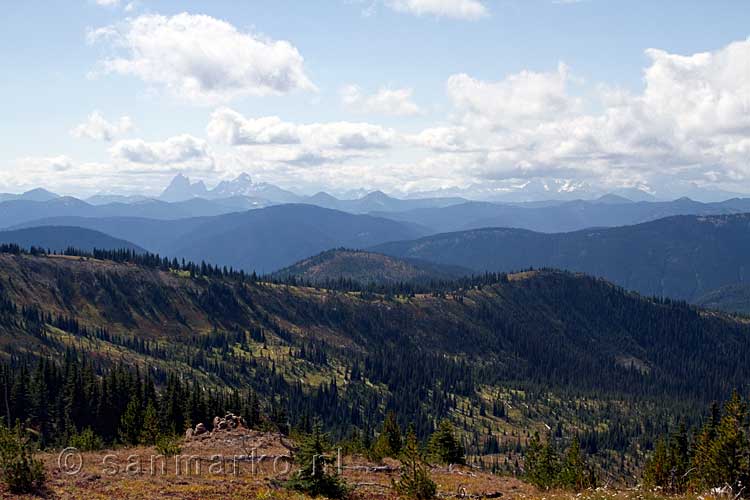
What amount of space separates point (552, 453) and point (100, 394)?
256 ft

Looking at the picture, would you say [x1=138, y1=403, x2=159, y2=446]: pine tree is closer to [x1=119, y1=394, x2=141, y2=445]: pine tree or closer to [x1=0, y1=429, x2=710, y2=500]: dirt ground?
[x1=119, y1=394, x2=141, y2=445]: pine tree

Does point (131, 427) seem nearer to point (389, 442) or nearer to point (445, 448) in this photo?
point (389, 442)

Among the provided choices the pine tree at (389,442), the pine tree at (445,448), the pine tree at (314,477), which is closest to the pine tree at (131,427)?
the pine tree at (389,442)

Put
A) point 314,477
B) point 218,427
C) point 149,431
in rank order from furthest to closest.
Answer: point 149,431 → point 218,427 → point 314,477

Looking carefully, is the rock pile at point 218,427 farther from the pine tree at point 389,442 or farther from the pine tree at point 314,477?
the pine tree at point 314,477

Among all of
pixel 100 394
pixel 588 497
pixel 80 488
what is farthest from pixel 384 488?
pixel 100 394

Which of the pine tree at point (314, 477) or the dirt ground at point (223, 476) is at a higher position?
the pine tree at point (314, 477)

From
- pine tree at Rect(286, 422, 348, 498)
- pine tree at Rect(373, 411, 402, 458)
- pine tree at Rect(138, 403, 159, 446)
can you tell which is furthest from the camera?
pine tree at Rect(373, 411, 402, 458)

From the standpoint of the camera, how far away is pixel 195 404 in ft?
293

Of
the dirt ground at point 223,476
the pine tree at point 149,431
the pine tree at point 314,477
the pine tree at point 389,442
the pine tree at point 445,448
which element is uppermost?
the pine tree at point 314,477

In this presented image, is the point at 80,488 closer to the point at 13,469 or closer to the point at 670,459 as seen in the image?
the point at 13,469

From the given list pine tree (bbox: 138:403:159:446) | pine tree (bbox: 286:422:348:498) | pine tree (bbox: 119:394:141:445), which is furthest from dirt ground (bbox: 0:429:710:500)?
pine tree (bbox: 119:394:141:445)

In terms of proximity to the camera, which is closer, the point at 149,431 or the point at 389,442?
the point at 149,431

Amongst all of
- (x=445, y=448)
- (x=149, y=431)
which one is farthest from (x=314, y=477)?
(x=149, y=431)
